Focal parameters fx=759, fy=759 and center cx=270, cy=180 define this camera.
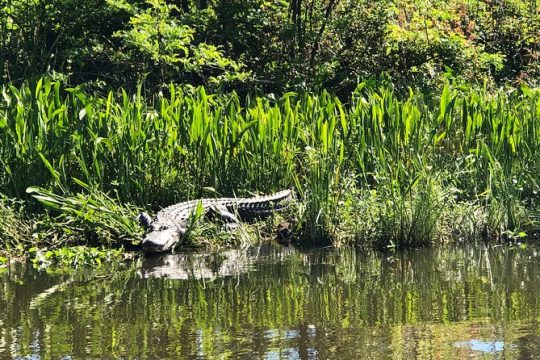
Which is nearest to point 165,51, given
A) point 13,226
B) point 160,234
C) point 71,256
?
point 13,226

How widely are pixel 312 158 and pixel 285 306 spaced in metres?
2.56

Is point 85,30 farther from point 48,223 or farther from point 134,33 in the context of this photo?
point 48,223

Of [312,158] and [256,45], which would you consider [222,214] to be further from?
[256,45]

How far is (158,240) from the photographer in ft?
20.6

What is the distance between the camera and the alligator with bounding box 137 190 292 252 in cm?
634

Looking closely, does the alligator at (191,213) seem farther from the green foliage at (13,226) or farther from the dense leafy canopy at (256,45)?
the dense leafy canopy at (256,45)

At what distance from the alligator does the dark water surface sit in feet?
0.57

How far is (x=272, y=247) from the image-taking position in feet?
22.2

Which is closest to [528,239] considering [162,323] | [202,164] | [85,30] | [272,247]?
[272,247]

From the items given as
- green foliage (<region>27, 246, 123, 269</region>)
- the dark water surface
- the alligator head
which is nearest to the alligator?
the alligator head

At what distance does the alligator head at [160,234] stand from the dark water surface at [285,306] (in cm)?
11

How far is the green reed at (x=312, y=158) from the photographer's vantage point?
6754mm

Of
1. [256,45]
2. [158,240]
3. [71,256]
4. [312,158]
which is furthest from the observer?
[256,45]

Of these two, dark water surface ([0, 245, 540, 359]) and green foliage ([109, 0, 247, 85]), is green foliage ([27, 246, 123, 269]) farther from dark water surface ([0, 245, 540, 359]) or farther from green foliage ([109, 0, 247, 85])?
green foliage ([109, 0, 247, 85])
